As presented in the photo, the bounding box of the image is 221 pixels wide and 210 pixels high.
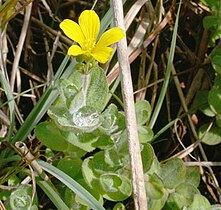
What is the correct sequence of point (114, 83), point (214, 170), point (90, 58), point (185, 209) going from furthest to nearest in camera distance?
point (214, 170) < point (114, 83) < point (185, 209) < point (90, 58)

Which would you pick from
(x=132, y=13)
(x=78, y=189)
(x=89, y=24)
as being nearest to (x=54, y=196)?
(x=78, y=189)

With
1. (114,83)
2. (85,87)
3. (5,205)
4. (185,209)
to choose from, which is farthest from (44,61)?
(185,209)

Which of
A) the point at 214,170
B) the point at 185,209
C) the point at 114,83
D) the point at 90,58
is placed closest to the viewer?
the point at 90,58

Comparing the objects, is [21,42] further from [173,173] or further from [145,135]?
[173,173]

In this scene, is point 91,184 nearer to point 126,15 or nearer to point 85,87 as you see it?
point 85,87

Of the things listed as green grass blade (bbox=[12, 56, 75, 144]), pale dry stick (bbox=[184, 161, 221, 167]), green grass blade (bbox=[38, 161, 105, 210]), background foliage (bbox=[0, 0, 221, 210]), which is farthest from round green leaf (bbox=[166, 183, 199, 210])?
green grass blade (bbox=[12, 56, 75, 144])
